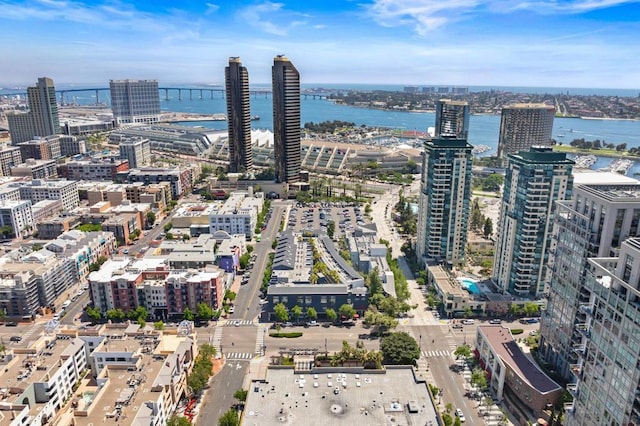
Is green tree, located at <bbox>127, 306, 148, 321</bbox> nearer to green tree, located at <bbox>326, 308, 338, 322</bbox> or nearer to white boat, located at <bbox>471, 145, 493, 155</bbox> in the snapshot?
green tree, located at <bbox>326, 308, 338, 322</bbox>

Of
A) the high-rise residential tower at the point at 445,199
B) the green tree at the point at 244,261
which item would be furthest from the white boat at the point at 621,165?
the green tree at the point at 244,261

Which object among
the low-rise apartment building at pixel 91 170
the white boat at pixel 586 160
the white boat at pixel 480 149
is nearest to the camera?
the low-rise apartment building at pixel 91 170

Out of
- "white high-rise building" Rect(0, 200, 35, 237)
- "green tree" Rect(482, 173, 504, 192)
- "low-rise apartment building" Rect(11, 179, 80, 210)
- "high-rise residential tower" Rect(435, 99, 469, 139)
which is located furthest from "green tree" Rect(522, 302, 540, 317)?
"high-rise residential tower" Rect(435, 99, 469, 139)

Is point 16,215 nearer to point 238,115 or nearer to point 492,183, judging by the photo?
point 238,115

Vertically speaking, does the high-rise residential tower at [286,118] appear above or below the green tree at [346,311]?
above

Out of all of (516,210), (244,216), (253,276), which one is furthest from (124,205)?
(516,210)

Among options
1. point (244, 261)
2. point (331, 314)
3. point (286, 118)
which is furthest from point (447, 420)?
point (286, 118)

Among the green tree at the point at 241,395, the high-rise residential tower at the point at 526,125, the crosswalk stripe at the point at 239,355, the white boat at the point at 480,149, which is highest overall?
the high-rise residential tower at the point at 526,125

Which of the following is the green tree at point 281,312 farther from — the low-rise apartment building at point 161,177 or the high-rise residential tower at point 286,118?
the low-rise apartment building at point 161,177
